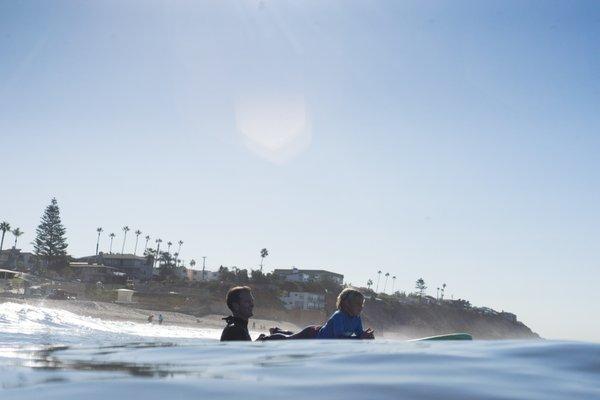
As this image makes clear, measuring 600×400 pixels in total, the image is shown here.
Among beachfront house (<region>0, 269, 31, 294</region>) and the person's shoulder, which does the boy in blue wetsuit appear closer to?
the person's shoulder

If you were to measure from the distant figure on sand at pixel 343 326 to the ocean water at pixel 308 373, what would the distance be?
7.38 ft

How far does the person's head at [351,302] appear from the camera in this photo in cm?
679

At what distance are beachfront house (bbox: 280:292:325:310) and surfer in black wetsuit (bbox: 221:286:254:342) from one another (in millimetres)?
67128

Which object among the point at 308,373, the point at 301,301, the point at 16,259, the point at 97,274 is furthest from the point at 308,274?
the point at 308,373

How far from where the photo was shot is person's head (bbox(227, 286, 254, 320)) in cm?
663

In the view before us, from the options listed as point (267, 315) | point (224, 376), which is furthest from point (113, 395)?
point (267, 315)

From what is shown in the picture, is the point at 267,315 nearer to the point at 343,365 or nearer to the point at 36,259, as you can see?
the point at 36,259

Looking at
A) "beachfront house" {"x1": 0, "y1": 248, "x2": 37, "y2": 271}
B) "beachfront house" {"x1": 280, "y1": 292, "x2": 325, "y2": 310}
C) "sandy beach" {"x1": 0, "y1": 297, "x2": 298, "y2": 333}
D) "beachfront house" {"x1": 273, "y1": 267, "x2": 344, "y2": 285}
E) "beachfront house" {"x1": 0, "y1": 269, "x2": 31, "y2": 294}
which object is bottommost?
"sandy beach" {"x1": 0, "y1": 297, "x2": 298, "y2": 333}

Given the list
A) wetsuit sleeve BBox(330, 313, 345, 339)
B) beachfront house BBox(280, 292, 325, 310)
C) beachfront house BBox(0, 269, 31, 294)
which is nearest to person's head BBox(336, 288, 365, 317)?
wetsuit sleeve BBox(330, 313, 345, 339)

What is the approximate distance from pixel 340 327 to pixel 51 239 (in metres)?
79.5

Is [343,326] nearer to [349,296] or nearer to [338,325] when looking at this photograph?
[338,325]

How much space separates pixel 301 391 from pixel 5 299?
161 ft

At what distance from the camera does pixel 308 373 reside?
2.57 m

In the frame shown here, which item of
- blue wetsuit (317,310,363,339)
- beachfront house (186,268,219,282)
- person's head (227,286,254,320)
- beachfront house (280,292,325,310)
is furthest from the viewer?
beachfront house (186,268,219,282)
